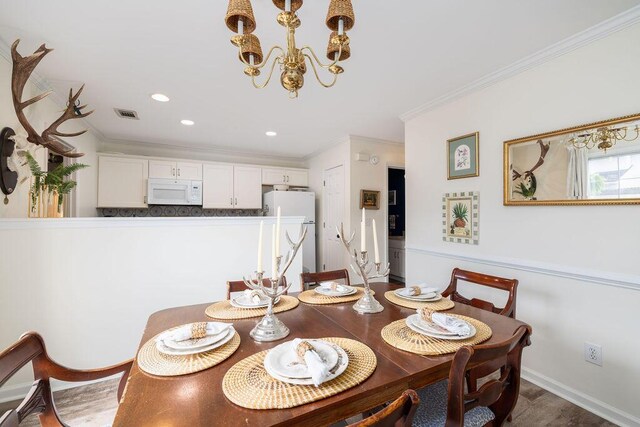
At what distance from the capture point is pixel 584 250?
1.74 m

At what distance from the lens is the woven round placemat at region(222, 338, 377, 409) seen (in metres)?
0.72

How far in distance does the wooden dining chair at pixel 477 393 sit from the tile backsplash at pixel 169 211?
13.6 ft

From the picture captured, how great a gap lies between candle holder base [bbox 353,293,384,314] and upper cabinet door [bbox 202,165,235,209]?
360 cm

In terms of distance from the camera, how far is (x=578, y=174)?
1.75 metres

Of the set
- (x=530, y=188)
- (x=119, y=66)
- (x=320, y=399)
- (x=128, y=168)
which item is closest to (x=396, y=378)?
(x=320, y=399)

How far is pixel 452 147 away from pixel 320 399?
8.09 feet

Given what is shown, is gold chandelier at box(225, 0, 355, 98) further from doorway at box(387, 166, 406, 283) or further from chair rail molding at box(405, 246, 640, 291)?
doorway at box(387, 166, 406, 283)

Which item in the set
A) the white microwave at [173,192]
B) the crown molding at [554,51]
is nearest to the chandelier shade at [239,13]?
the crown molding at [554,51]

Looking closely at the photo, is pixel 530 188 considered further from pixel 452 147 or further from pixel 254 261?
pixel 254 261

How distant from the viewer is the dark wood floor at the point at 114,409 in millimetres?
1618

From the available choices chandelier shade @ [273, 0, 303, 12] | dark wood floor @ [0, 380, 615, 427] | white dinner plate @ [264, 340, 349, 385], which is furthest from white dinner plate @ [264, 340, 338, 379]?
dark wood floor @ [0, 380, 615, 427]

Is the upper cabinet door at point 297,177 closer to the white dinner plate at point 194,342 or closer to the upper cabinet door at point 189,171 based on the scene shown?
the upper cabinet door at point 189,171

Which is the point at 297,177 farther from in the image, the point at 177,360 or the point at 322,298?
the point at 177,360

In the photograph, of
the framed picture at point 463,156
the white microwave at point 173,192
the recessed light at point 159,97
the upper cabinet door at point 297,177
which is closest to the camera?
the framed picture at point 463,156
